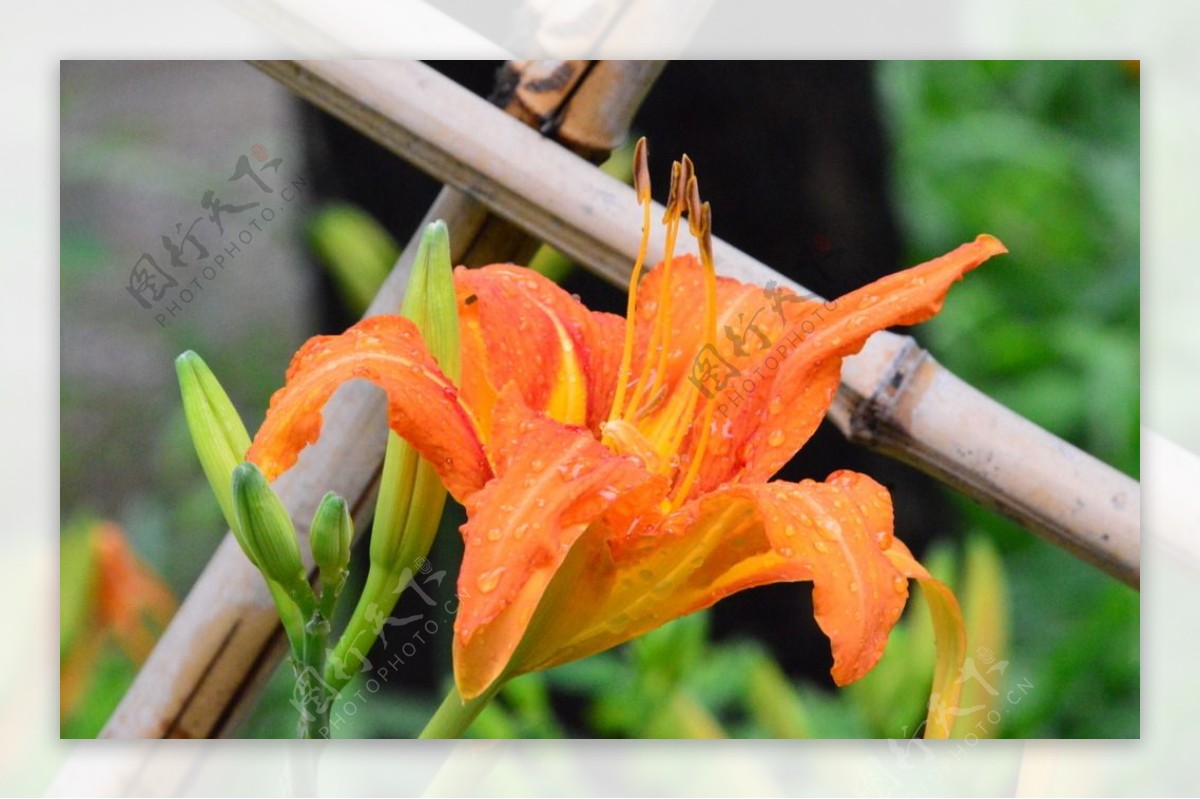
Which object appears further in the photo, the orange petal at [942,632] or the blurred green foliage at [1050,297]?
the blurred green foliage at [1050,297]

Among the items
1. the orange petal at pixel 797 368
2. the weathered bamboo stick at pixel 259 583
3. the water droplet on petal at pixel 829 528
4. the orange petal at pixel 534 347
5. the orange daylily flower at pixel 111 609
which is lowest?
the orange daylily flower at pixel 111 609

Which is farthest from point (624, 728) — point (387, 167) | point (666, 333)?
point (387, 167)

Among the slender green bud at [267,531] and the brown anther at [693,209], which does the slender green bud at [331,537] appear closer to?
the slender green bud at [267,531]

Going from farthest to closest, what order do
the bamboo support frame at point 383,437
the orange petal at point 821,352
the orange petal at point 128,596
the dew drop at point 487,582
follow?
the orange petal at point 128,596 < the bamboo support frame at point 383,437 < the orange petal at point 821,352 < the dew drop at point 487,582

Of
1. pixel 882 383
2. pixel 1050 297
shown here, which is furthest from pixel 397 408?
pixel 1050 297

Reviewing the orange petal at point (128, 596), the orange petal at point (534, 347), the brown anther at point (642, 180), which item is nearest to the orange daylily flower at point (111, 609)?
the orange petal at point (128, 596)

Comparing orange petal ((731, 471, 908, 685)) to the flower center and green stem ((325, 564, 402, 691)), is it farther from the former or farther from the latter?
green stem ((325, 564, 402, 691))

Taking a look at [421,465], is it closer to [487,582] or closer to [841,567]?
[487,582]
